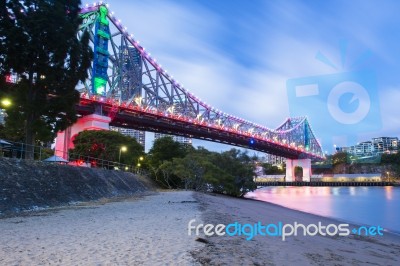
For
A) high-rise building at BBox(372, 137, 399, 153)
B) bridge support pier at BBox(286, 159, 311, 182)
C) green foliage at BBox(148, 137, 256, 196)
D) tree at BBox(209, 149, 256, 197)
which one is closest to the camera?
green foliage at BBox(148, 137, 256, 196)

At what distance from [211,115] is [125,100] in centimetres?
2928

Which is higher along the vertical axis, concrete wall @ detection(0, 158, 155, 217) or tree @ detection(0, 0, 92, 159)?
tree @ detection(0, 0, 92, 159)

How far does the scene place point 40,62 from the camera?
19.3 meters

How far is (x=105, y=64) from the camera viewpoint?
5109 cm

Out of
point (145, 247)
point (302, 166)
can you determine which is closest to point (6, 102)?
point (145, 247)

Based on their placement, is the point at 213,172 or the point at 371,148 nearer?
the point at 213,172

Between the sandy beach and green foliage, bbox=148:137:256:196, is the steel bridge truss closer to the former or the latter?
green foliage, bbox=148:137:256:196

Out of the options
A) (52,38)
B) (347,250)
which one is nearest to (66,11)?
(52,38)

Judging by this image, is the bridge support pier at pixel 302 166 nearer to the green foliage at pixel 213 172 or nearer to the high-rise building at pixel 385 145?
the high-rise building at pixel 385 145

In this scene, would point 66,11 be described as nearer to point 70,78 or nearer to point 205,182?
point 70,78

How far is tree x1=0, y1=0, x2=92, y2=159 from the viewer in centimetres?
1877

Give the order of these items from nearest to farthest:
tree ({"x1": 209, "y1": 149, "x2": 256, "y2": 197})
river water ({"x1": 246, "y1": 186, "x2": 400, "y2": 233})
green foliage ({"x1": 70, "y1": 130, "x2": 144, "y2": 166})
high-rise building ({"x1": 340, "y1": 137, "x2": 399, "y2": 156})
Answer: river water ({"x1": 246, "y1": 186, "x2": 400, "y2": 233})
tree ({"x1": 209, "y1": 149, "x2": 256, "y2": 197})
green foliage ({"x1": 70, "y1": 130, "x2": 144, "y2": 166})
high-rise building ({"x1": 340, "y1": 137, "x2": 399, "y2": 156})

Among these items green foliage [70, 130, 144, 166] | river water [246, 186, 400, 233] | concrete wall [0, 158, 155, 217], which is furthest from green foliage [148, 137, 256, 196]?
concrete wall [0, 158, 155, 217]

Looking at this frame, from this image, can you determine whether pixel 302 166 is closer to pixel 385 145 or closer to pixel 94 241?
pixel 385 145
